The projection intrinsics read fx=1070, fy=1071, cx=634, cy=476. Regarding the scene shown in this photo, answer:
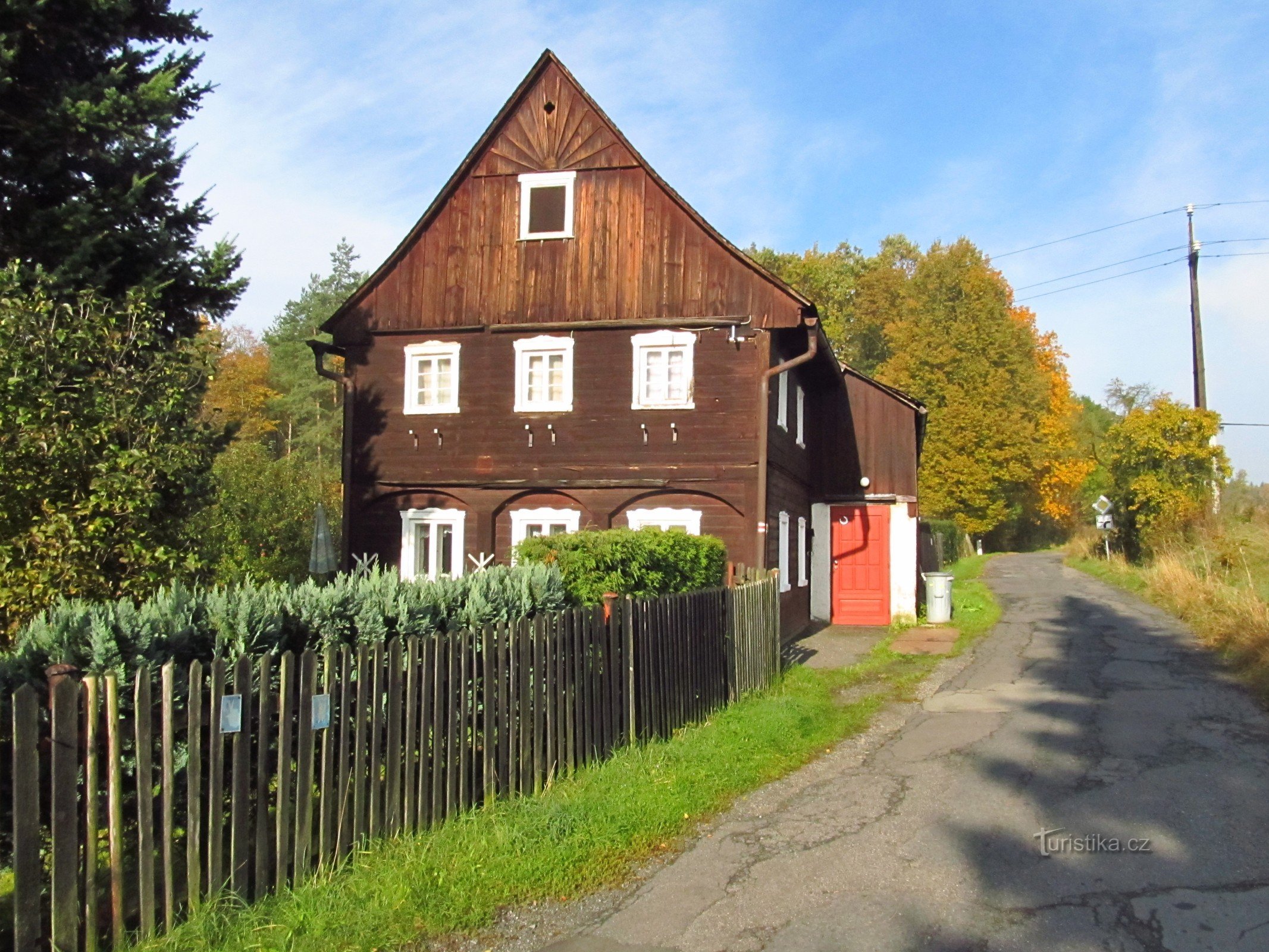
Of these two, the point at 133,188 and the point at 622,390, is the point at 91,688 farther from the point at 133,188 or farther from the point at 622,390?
the point at 622,390

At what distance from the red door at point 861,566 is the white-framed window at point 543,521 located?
653cm

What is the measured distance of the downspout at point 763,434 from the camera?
16.7m

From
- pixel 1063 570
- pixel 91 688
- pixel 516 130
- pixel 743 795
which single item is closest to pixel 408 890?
pixel 91 688

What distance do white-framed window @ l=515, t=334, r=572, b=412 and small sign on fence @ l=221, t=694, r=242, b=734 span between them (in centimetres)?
1343

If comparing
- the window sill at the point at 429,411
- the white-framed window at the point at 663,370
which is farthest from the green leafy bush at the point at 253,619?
the window sill at the point at 429,411

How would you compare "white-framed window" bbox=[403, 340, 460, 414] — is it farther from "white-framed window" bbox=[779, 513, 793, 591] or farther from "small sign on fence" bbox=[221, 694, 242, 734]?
"small sign on fence" bbox=[221, 694, 242, 734]

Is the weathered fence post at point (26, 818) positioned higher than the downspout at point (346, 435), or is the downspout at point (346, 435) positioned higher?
the downspout at point (346, 435)

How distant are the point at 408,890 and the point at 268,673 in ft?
4.15

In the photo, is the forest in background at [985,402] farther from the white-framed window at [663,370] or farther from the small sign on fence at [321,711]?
the small sign on fence at [321,711]

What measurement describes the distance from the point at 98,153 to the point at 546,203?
829 cm

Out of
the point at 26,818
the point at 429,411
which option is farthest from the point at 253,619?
the point at 429,411

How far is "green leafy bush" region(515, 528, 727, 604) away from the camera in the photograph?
9859 mm

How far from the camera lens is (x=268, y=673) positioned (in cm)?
504

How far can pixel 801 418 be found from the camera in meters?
21.1
